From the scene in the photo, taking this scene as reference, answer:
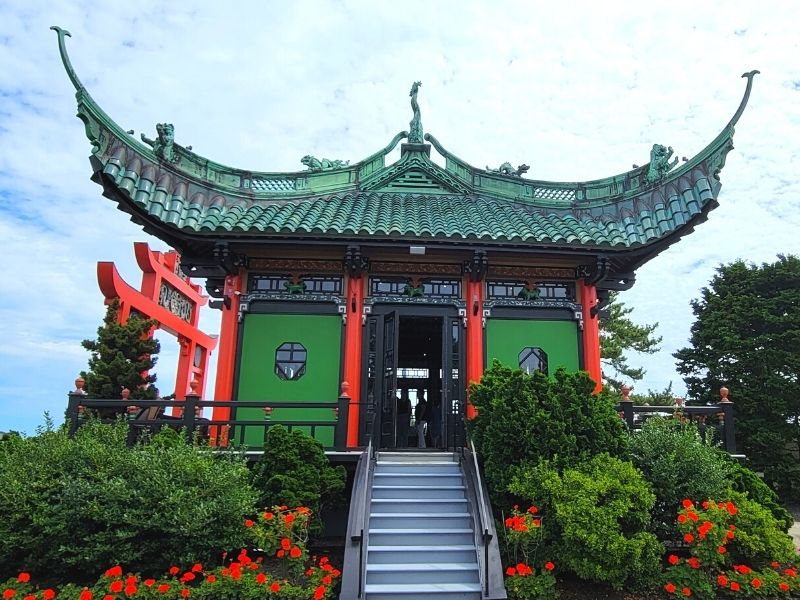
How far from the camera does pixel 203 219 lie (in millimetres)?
10320

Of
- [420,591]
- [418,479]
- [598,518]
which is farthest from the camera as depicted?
[418,479]

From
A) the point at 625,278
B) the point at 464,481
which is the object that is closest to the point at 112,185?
the point at 464,481

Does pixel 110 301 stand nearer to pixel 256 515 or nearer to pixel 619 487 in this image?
pixel 256 515

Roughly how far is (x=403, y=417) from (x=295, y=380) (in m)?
5.17

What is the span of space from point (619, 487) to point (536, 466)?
3.35 feet

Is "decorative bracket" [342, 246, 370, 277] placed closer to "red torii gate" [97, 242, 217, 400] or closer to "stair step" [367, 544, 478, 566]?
"stair step" [367, 544, 478, 566]

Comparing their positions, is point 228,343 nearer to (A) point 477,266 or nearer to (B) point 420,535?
(A) point 477,266

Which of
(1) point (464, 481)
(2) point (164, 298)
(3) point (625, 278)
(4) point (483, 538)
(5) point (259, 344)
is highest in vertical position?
(2) point (164, 298)

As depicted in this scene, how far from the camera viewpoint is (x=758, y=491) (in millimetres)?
7992

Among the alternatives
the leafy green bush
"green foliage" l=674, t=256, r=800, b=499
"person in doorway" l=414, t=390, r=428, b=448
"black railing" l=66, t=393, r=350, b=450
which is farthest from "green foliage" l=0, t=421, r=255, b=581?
"green foliage" l=674, t=256, r=800, b=499

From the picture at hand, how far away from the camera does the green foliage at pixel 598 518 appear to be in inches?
249

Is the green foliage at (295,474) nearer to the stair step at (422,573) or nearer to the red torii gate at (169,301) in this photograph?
the stair step at (422,573)

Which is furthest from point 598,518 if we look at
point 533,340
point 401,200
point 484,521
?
point 401,200

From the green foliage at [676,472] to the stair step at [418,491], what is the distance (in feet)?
8.31
